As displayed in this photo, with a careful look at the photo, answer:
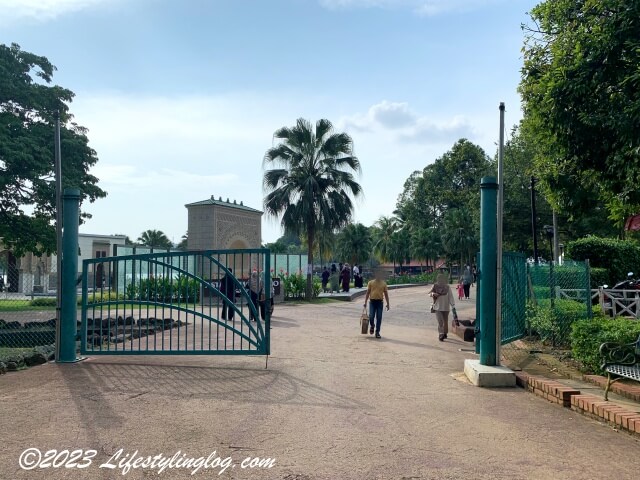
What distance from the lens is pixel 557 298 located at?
11062 millimetres

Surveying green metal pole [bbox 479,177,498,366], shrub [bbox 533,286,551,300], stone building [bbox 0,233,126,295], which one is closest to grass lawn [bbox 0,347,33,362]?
stone building [bbox 0,233,126,295]

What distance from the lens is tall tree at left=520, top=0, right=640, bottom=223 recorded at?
7.95 m

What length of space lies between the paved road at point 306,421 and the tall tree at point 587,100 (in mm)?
3756

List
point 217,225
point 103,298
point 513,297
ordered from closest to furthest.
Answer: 1. point 513,297
2. point 103,298
3. point 217,225

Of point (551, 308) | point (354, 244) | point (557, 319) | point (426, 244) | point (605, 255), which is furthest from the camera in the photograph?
point (354, 244)

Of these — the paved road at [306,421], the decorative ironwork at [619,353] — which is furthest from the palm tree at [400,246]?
the decorative ironwork at [619,353]

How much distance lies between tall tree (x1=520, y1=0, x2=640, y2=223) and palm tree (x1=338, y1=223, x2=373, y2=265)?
53315 millimetres

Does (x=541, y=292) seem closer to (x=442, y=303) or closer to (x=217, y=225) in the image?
(x=442, y=303)

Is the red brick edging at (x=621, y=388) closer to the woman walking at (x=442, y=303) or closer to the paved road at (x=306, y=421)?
the paved road at (x=306, y=421)

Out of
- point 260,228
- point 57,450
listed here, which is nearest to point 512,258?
point 57,450

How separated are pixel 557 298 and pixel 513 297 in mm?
904

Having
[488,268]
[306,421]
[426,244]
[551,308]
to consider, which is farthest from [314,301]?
[426,244]

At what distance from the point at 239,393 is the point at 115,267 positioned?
12.3ft

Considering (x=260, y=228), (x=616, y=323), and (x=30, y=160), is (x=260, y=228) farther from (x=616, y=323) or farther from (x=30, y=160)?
(x=616, y=323)
